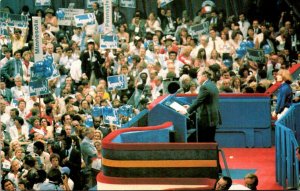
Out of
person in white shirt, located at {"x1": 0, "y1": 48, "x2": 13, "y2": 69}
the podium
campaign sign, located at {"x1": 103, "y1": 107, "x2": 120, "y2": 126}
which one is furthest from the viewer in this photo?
person in white shirt, located at {"x1": 0, "y1": 48, "x2": 13, "y2": 69}

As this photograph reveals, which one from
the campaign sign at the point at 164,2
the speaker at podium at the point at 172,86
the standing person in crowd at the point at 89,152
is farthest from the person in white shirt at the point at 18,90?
the campaign sign at the point at 164,2

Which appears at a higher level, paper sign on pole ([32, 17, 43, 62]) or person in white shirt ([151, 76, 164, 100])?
paper sign on pole ([32, 17, 43, 62])

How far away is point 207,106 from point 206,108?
1.3 inches

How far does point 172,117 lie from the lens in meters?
15.4

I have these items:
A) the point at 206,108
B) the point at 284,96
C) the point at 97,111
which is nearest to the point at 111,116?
the point at 97,111

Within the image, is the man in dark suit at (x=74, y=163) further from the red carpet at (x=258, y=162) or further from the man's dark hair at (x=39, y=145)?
the red carpet at (x=258, y=162)

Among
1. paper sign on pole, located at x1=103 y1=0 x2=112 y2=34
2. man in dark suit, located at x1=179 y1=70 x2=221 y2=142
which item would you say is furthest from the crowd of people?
man in dark suit, located at x1=179 y1=70 x2=221 y2=142

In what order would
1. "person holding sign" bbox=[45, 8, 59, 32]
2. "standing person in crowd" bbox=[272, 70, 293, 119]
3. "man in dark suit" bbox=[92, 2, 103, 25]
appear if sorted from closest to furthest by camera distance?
"standing person in crowd" bbox=[272, 70, 293, 119]
"person holding sign" bbox=[45, 8, 59, 32]
"man in dark suit" bbox=[92, 2, 103, 25]

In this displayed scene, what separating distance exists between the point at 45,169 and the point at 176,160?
103 inches

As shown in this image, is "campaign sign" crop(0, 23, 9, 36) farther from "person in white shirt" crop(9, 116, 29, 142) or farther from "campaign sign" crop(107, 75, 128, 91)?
"person in white shirt" crop(9, 116, 29, 142)

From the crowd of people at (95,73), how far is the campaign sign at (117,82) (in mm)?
267

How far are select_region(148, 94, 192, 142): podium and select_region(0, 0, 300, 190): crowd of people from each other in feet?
3.35

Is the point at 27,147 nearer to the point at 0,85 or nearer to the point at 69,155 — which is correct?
the point at 69,155

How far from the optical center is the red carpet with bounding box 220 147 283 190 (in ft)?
49.2
